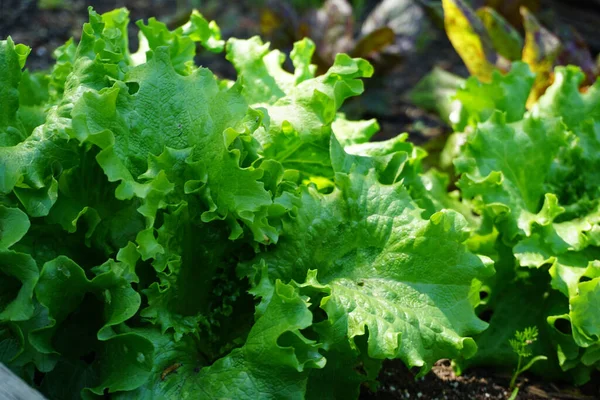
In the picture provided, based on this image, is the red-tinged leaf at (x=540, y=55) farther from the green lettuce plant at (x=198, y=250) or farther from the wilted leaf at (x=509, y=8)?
the green lettuce plant at (x=198, y=250)

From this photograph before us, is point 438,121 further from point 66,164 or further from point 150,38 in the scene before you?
point 66,164

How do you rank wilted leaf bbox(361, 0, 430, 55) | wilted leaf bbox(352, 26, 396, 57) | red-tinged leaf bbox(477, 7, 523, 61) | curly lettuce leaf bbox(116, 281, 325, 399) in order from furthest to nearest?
wilted leaf bbox(361, 0, 430, 55) < wilted leaf bbox(352, 26, 396, 57) < red-tinged leaf bbox(477, 7, 523, 61) < curly lettuce leaf bbox(116, 281, 325, 399)

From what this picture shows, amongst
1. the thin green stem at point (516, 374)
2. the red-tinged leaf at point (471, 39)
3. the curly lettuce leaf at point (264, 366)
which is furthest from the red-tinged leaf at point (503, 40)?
the curly lettuce leaf at point (264, 366)

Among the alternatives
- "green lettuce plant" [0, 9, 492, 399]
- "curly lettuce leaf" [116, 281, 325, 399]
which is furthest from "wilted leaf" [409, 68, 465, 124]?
"curly lettuce leaf" [116, 281, 325, 399]

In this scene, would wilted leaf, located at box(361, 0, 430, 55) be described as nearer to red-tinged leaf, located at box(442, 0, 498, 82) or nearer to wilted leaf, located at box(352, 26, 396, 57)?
wilted leaf, located at box(352, 26, 396, 57)

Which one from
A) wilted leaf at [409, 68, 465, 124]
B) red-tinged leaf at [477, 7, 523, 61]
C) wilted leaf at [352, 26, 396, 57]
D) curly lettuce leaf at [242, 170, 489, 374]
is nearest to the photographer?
curly lettuce leaf at [242, 170, 489, 374]
